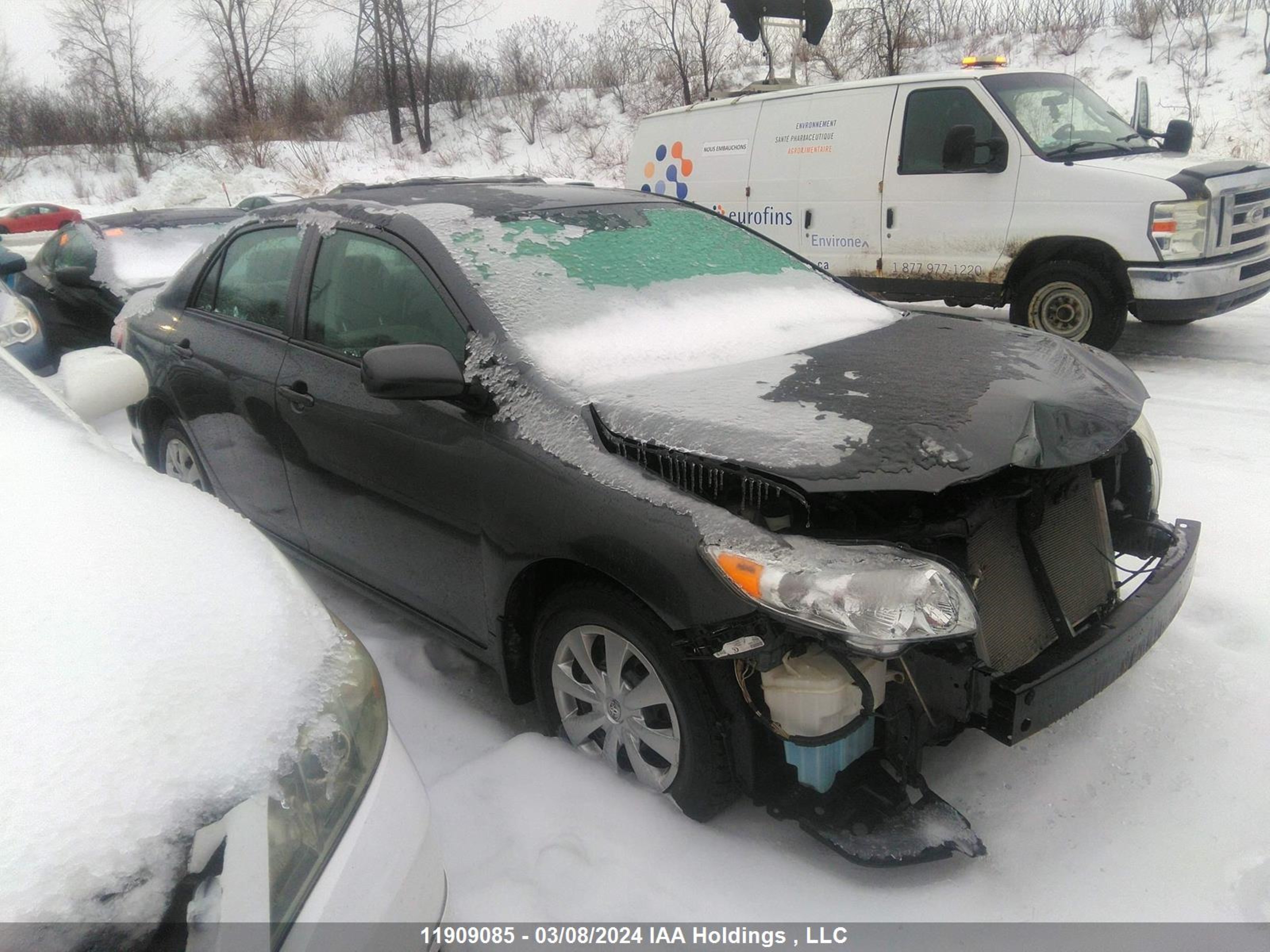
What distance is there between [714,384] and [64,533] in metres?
1.55

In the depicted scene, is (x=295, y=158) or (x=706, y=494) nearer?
(x=706, y=494)

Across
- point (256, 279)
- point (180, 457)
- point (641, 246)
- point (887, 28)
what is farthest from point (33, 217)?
point (641, 246)

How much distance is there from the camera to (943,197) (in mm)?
6934

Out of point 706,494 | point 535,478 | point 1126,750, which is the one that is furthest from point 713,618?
point 1126,750

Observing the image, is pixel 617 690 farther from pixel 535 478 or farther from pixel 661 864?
pixel 535 478

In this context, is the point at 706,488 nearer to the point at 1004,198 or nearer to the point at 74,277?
the point at 1004,198

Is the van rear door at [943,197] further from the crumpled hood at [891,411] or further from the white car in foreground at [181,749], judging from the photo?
the white car in foreground at [181,749]

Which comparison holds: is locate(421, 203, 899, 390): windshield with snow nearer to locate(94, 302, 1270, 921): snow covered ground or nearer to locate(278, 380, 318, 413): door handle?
locate(278, 380, 318, 413): door handle

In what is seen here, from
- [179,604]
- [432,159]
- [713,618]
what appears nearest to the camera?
[179,604]

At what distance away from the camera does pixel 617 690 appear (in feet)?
7.60

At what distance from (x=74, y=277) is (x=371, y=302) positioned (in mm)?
5426

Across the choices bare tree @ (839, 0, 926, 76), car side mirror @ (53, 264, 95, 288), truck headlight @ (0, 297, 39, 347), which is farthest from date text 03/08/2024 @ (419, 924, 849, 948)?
bare tree @ (839, 0, 926, 76)

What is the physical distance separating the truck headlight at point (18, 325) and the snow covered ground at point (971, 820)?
469 centimetres

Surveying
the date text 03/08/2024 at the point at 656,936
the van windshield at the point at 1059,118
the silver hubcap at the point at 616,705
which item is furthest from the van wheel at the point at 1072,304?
the date text 03/08/2024 at the point at 656,936
